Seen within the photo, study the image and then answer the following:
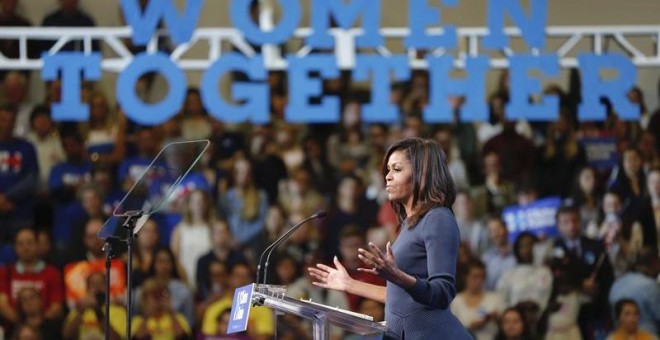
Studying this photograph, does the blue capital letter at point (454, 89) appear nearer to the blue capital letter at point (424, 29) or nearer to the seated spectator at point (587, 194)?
the blue capital letter at point (424, 29)

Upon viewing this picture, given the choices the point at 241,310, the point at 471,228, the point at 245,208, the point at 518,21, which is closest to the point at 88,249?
the point at 245,208

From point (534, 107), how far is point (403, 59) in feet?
3.29

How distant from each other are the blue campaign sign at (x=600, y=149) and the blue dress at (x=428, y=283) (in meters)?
5.74

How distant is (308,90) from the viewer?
930 centimetres

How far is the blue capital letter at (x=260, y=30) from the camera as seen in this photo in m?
9.32

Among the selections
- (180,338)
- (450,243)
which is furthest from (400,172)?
(180,338)

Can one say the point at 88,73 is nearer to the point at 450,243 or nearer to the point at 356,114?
the point at 356,114

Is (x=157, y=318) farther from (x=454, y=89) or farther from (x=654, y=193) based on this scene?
(x=654, y=193)

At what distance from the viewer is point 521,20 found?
948 centimetres

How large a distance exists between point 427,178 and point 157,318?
534cm

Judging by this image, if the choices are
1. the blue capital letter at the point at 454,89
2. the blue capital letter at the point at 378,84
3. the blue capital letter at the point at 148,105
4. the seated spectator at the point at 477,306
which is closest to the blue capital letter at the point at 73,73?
the blue capital letter at the point at 148,105

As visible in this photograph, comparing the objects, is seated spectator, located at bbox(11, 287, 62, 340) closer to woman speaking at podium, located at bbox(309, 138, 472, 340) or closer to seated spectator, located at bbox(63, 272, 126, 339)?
seated spectator, located at bbox(63, 272, 126, 339)

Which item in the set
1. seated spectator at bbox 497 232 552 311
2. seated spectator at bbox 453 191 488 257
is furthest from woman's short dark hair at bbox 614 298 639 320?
seated spectator at bbox 453 191 488 257

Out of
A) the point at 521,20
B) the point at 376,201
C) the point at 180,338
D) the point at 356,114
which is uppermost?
the point at 521,20
